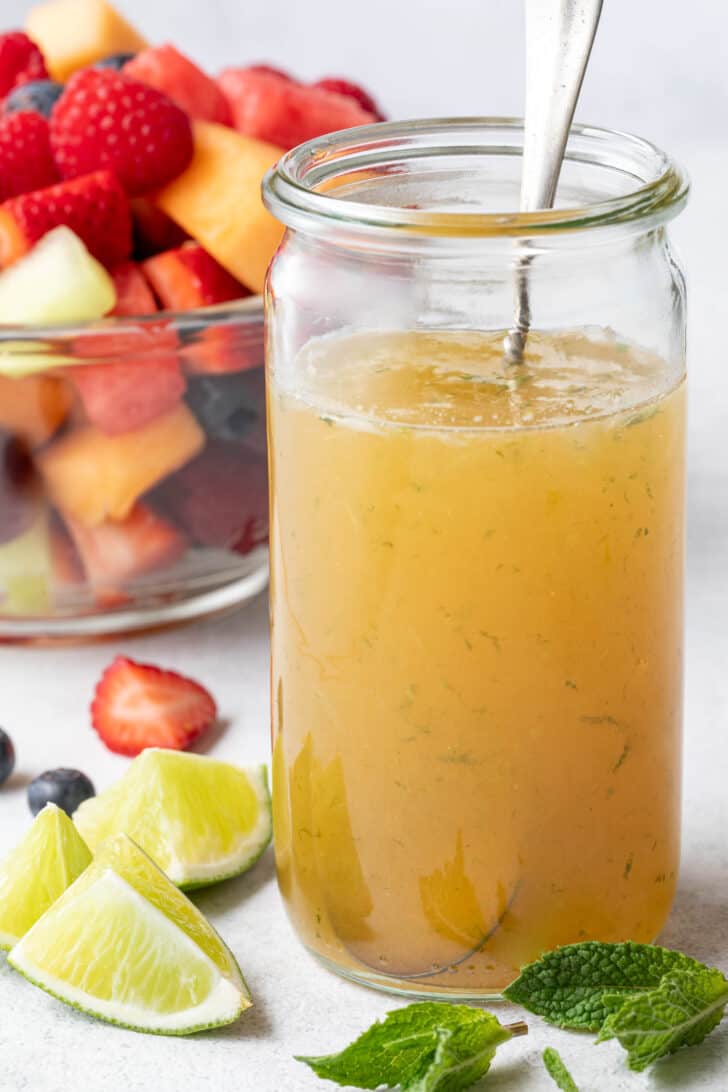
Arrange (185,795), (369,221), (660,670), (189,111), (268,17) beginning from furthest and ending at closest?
(268,17) → (189,111) → (185,795) → (660,670) → (369,221)

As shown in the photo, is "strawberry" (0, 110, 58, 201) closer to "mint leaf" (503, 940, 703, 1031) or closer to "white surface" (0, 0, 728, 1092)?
"white surface" (0, 0, 728, 1092)

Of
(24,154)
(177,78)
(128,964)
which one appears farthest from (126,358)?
(128,964)

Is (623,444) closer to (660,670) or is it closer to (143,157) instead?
(660,670)

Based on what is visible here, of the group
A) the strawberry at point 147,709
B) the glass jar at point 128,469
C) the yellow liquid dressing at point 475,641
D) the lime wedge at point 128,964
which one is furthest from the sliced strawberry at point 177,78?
the lime wedge at point 128,964

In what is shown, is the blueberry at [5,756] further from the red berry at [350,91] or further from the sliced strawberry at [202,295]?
→ the red berry at [350,91]

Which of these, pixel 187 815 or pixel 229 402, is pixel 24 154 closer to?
pixel 229 402

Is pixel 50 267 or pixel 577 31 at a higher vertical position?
pixel 577 31

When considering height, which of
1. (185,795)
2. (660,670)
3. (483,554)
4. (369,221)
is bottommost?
(185,795)

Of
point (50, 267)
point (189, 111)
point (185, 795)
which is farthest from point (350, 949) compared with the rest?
point (189, 111)
